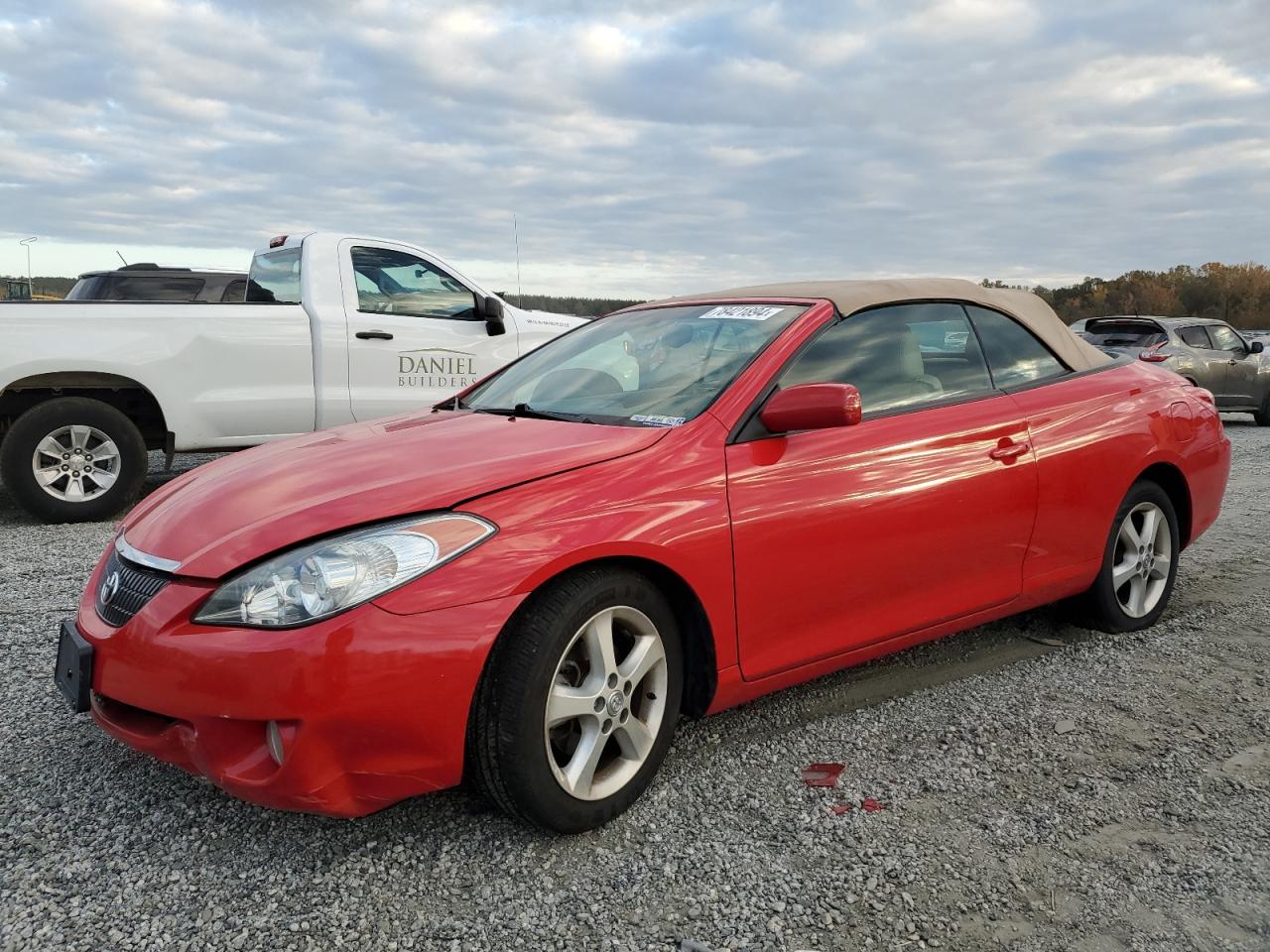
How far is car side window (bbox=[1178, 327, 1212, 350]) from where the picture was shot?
15125mm

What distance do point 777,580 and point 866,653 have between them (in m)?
0.58

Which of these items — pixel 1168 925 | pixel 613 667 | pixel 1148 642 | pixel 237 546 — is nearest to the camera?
pixel 1168 925

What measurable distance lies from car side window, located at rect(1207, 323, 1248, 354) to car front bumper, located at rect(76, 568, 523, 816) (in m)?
16.0

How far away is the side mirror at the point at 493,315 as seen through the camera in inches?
300

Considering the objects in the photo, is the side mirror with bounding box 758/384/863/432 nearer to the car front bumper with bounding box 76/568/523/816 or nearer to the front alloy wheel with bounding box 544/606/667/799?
the front alloy wheel with bounding box 544/606/667/799

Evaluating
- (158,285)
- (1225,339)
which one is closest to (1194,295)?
(1225,339)

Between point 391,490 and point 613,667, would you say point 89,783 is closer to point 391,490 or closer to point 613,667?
point 391,490

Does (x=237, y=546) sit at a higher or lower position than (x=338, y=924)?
higher

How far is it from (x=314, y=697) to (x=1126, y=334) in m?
15.4

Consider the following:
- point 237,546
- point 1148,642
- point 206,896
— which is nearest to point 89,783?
point 206,896

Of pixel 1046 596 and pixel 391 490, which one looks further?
pixel 1046 596

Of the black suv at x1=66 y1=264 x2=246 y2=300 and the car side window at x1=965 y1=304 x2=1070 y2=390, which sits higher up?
the black suv at x1=66 y1=264 x2=246 y2=300

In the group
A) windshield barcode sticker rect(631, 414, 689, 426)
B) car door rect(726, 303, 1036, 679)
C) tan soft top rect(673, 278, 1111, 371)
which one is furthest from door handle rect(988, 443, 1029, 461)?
windshield barcode sticker rect(631, 414, 689, 426)

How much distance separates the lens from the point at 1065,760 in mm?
3148
